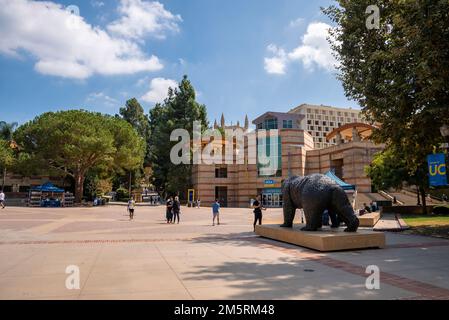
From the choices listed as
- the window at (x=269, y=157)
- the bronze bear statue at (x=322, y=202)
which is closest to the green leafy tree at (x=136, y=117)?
the window at (x=269, y=157)

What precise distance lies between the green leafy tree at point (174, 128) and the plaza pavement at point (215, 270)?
41715mm

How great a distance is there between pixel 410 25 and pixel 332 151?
3874 centimetres

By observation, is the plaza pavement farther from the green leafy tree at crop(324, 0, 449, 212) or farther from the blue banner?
the green leafy tree at crop(324, 0, 449, 212)

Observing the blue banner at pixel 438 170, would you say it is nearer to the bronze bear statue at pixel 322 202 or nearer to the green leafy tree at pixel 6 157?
the bronze bear statue at pixel 322 202

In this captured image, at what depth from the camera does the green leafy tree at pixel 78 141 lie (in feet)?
137

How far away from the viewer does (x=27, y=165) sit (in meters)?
43.2

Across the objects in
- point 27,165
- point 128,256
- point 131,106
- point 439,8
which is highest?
point 131,106

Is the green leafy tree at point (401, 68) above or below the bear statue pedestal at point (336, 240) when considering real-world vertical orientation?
above

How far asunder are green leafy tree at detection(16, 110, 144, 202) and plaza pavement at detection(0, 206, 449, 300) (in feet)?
101

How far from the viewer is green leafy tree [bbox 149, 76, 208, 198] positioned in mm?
54750

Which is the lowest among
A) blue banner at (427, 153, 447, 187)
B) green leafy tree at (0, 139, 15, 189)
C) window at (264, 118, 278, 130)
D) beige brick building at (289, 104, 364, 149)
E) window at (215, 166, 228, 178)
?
blue banner at (427, 153, 447, 187)

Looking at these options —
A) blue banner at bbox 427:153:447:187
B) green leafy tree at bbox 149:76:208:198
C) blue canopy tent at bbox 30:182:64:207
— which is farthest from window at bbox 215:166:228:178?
blue banner at bbox 427:153:447:187
